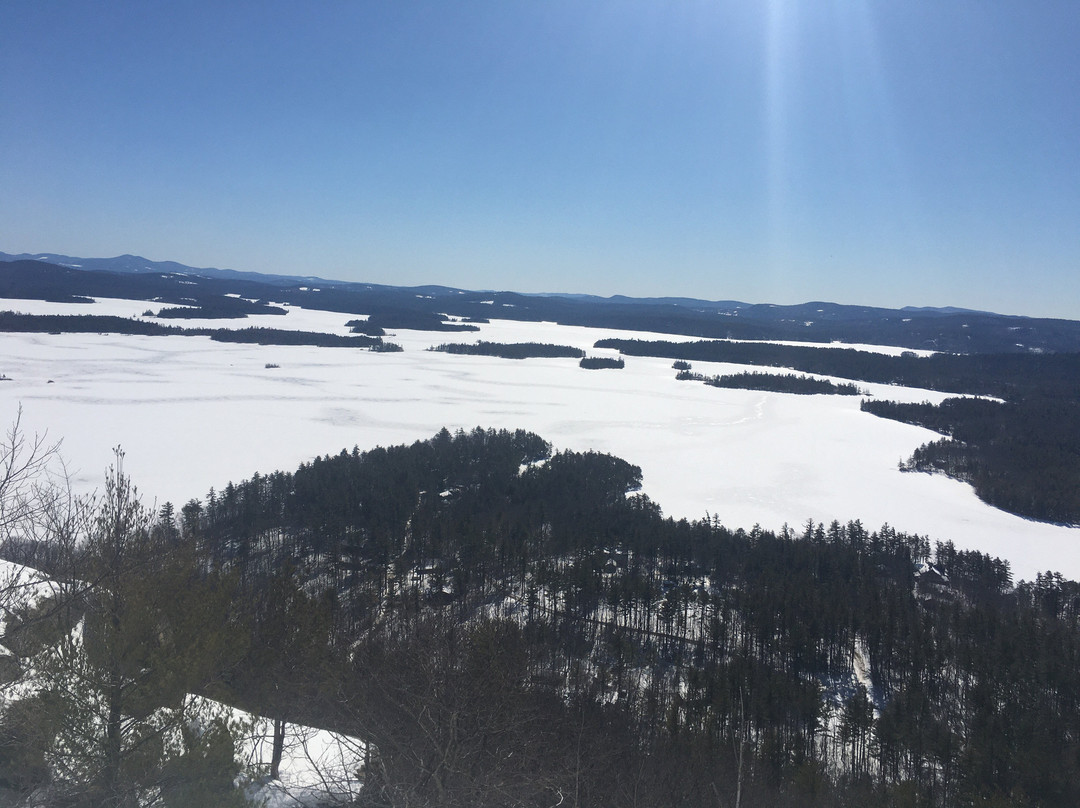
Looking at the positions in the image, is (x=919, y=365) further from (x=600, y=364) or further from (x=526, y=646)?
(x=526, y=646)

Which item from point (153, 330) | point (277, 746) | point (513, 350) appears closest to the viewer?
point (277, 746)

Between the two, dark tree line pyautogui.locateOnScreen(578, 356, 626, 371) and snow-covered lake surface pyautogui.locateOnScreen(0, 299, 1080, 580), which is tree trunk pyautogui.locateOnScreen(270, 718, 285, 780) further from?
dark tree line pyautogui.locateOnScreen(578, 356, 626, 371)

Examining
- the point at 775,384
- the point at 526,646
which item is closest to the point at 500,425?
the point at 526,646

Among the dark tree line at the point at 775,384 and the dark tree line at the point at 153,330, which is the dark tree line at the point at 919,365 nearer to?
the dark tree line at the point at 775,384

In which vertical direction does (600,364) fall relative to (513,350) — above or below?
below

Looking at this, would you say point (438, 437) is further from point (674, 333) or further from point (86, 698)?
point (674, 333)

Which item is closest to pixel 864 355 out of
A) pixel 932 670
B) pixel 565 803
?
pixel 932 670

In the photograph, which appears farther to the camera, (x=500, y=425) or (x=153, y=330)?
(x=153, y=330)

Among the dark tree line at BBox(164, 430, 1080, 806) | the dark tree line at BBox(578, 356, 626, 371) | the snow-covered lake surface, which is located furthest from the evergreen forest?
the dark tree line at BBox(578, 356, 626, 371)
